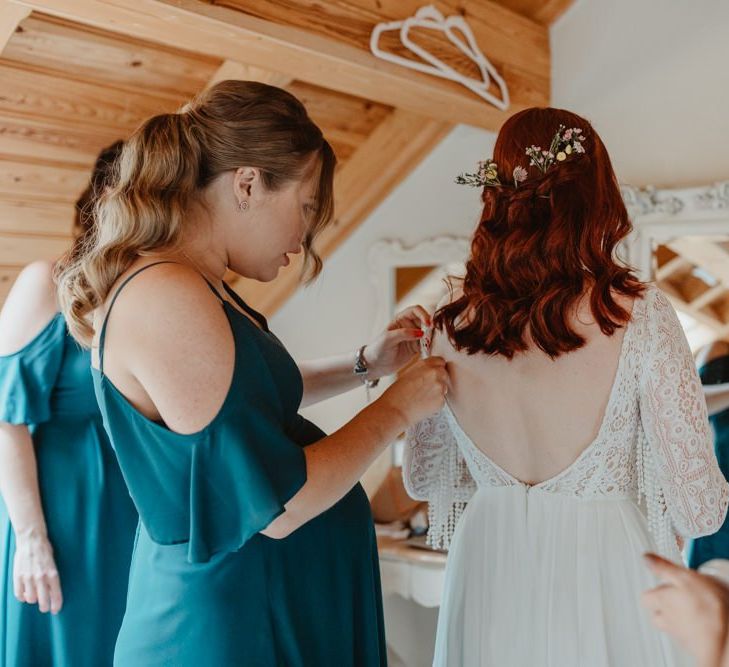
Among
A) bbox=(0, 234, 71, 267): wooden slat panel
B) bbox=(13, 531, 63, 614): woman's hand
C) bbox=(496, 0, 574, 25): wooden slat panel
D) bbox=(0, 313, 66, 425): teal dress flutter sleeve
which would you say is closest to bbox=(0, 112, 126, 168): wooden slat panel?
bbox=(0, 234, 71, 267): wooden slat panel

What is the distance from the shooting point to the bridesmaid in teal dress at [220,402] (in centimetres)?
118

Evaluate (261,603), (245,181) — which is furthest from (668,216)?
(261,603)

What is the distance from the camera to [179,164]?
130cm

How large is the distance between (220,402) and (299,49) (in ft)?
3.68

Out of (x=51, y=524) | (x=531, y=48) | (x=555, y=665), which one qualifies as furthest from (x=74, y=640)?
(x=531, y=48)

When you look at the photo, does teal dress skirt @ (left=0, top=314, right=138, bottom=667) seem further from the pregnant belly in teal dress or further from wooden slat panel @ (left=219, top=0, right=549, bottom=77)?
wooden slat panel @ (left=219, top=0, right=549, bottom=77)

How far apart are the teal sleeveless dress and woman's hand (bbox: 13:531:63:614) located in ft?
1.70

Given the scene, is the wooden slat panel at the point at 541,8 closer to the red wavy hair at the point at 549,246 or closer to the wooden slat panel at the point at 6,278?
the red wavy hair at the point at 549,246

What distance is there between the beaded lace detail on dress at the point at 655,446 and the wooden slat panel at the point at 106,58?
1396 mm

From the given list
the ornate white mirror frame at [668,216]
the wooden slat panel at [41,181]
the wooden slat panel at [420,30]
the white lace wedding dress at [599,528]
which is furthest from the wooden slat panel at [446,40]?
the white lace wedding dress at [599,528]

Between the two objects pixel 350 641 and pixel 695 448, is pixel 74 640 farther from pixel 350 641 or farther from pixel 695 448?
pixel 695 448

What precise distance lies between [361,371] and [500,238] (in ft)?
1.59

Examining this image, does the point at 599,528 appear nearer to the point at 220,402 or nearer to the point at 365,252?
the point at 220,402

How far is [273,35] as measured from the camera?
1945mm
